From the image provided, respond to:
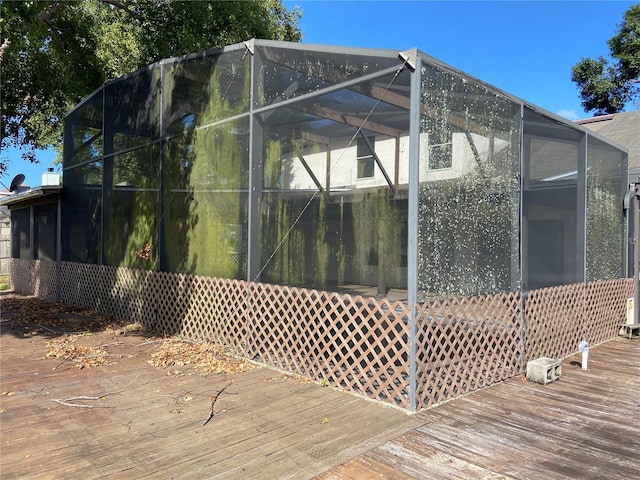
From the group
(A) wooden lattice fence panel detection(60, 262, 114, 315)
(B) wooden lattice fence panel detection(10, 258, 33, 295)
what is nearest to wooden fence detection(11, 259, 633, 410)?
(A) wooden lattice fence panel detection(60, 262, 114, 315)

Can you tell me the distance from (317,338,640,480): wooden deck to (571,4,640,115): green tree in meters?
21.3

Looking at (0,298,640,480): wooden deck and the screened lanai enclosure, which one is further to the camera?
the screened lanai enclosure

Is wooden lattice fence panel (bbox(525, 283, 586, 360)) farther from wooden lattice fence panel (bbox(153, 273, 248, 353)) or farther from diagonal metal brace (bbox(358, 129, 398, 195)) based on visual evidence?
wooden lattice fence panel (bbox(153, 273, 248, 353))

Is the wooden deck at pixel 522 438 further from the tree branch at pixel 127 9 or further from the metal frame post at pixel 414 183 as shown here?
the tree branch at pixel 127 9

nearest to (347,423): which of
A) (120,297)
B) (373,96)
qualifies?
(373,96)

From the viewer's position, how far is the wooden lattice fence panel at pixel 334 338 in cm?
402

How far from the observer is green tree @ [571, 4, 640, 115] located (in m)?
19.9

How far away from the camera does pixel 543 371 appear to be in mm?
4715

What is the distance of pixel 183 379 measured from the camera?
4879 millimetres

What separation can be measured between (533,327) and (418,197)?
8.48ft

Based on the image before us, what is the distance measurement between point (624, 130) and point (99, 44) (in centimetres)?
1347

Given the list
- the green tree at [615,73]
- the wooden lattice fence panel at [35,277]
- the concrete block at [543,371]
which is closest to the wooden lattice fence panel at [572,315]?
the concrete block at [543,371]

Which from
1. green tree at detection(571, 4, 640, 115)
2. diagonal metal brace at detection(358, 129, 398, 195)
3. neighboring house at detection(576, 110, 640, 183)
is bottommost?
diagonal metal brace at detection(358, 129, 398, 195)

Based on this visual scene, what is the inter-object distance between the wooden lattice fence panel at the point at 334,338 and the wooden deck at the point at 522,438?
0.54m
